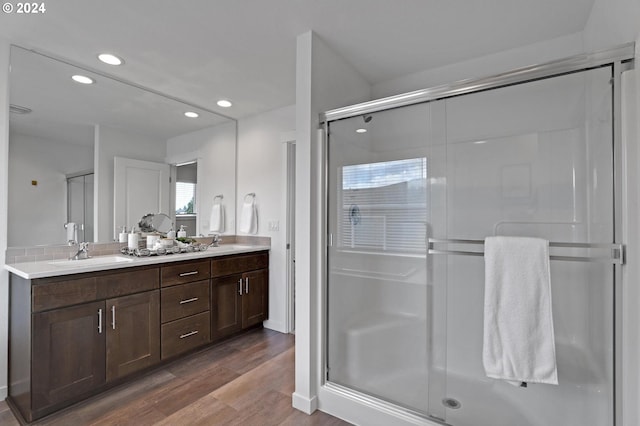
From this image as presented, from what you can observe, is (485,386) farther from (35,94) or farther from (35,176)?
(35,94)

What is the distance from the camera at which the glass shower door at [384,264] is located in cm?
181

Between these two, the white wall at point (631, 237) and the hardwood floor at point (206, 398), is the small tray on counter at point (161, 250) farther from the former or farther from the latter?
the white wall at point (631, 237)

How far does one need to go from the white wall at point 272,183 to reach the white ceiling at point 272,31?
0.85 meters

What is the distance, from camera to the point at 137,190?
2.88 metres

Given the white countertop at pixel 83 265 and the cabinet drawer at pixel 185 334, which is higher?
the white countertop at pixel 83 265

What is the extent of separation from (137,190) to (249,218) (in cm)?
113

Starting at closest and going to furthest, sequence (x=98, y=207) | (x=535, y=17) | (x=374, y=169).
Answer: (x=535, y=17)
(x=374, y=169)
(x=98, y=207)

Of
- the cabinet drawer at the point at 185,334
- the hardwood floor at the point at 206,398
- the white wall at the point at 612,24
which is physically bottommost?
the hardwood floor at the point at 206,398

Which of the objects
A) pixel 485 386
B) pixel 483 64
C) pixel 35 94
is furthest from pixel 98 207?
pixel 483 64

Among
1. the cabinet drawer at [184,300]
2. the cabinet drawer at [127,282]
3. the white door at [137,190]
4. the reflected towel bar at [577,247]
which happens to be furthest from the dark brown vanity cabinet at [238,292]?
the reflected towel bar at [577,247]

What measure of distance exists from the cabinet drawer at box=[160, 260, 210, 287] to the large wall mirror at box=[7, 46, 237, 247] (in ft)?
2.21

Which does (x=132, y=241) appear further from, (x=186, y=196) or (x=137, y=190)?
(x=186, y=196)

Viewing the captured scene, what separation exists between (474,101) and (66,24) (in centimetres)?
246

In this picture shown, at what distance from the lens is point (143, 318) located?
7.57 ft
